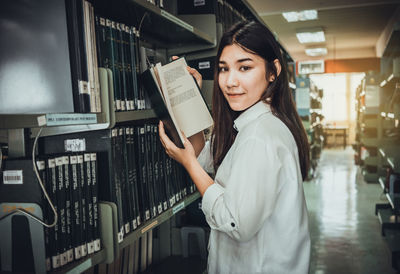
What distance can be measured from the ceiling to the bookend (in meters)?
5.15

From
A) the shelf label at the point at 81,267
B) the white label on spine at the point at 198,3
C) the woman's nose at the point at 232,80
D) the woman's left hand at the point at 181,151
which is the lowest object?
the shelf label at the point at 81,267

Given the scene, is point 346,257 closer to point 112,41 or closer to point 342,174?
point 112,41

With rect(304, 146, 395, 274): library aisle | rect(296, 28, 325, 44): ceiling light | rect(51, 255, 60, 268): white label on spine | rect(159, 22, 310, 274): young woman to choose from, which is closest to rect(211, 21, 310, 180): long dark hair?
rect(159, 22, 310, 274): young woman

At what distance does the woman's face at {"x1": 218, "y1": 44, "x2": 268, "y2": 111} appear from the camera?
143 centimetres

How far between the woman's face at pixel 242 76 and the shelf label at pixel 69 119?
1.92 feet

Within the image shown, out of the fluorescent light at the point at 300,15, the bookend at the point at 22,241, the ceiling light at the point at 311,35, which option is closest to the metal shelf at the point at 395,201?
the bookend at the point at 22,241

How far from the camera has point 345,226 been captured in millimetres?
4602

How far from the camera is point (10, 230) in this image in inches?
39.8

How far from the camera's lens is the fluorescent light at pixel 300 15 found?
26.3 feet

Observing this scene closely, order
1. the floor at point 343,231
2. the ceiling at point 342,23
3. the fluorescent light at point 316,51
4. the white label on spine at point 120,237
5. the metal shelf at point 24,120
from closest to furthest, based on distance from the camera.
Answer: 1. the metal shelf at point 24,120
2. the white label on spine at point 120,237
3. the floor at point 343,231
4. the ceiling at point 342,23
5. the fluorescent light at point 316,51

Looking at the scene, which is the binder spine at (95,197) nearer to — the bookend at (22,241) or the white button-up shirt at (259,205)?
the bookend at (22,241)

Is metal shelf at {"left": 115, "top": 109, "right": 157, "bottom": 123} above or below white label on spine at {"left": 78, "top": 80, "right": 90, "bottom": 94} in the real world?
below

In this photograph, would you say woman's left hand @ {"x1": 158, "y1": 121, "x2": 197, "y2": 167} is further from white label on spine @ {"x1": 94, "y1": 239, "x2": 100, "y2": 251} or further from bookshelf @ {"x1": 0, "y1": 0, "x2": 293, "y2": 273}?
white label on spine @ {"x1": 94, "y1": 239, "x2": 100, "y2": 251}

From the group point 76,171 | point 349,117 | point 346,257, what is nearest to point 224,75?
point 76,171
